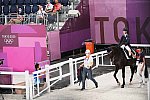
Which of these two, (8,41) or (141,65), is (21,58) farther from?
(141,65)

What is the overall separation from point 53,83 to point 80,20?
12369mm

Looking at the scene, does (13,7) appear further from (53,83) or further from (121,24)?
(53,83)

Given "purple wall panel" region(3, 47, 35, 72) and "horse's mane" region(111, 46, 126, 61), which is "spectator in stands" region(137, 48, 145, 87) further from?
"purple wall panel" region(3, 47, 35, 72)

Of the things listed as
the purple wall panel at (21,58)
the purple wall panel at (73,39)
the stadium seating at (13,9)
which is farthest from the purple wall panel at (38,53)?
the stadium seating at (13,9)

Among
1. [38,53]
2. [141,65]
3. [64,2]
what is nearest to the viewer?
[141,65]

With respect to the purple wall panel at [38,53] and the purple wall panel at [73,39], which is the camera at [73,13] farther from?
the purple wall panel at [38,53]

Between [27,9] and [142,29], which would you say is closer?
[142,29]

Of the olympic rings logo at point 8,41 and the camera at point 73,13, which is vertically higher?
the camera at point 73,13

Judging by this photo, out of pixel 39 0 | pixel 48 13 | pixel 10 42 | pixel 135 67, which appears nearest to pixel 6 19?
pixel 48 13

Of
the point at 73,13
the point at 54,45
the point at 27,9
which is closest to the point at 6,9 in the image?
the point at 27,9

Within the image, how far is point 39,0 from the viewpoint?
2695 cm

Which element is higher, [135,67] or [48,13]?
[48,13]

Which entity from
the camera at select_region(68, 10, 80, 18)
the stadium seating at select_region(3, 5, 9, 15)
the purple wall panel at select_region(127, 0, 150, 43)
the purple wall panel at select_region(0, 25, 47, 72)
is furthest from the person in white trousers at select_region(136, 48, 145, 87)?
the stadium seating at select_region(3, 5, 9, 15)

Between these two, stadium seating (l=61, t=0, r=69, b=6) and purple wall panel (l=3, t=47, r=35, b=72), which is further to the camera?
stadium seating (l=61, t=0, r=69, b=6)
